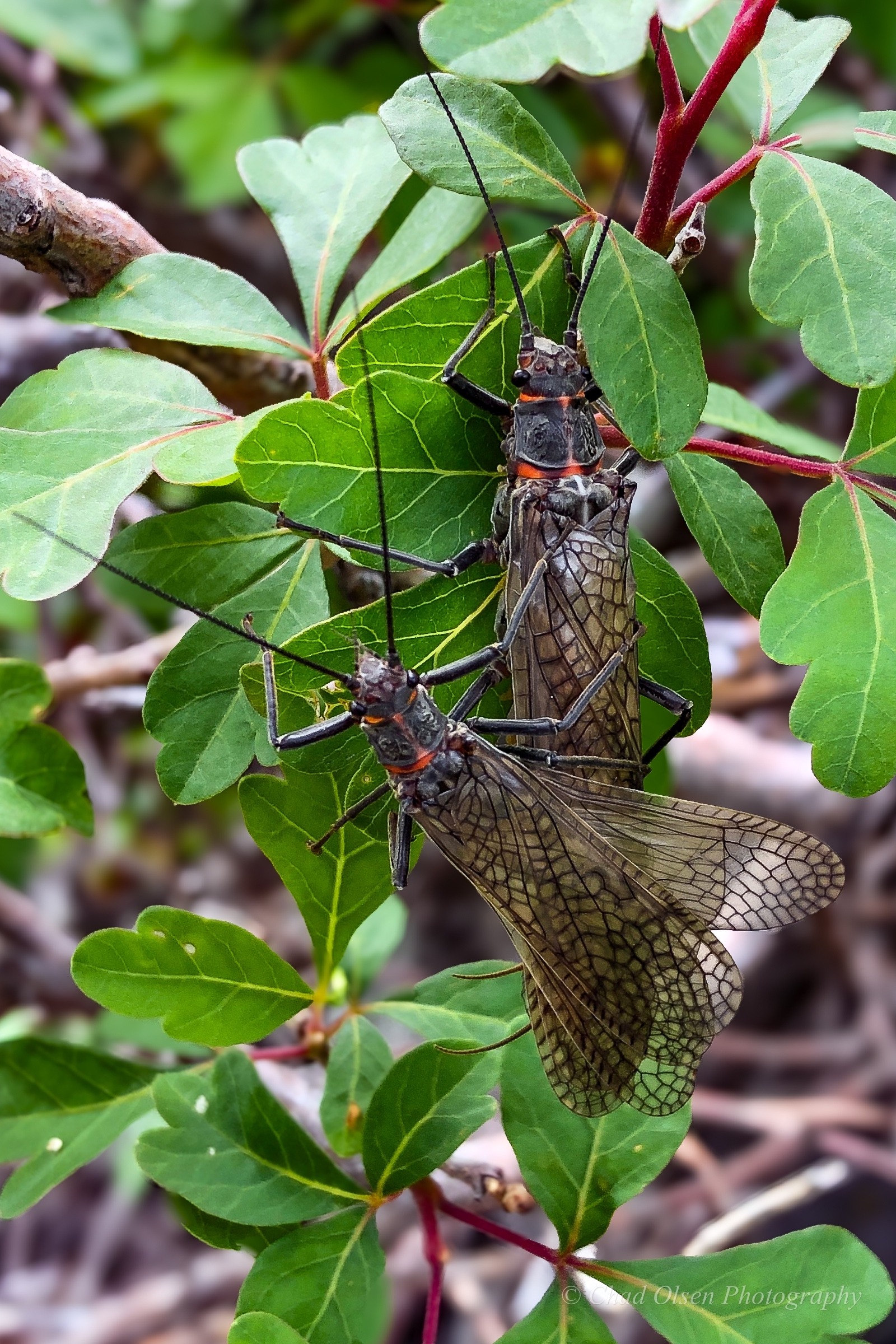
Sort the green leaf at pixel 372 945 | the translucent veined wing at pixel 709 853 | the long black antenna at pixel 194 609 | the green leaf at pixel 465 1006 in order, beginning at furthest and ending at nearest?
the green leaf at pixel 372 945, the translucent veined wing at pixel 709 853, the green leaf at pixel 465 1006, the long black antenna at pixel 194 609

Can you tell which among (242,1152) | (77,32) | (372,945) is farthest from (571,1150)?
(77,32)

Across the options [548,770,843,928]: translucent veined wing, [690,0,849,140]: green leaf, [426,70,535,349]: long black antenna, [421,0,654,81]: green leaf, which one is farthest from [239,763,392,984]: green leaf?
[690,0,849,140]: green leaf

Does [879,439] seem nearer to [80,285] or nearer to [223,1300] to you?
[80,285]

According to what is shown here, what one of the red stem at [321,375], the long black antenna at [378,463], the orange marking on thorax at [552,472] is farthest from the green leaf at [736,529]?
the red stem at [321,375]

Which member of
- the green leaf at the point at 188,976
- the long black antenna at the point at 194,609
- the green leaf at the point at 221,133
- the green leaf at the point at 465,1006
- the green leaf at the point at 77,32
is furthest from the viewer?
the green leaf at the point at 221,133

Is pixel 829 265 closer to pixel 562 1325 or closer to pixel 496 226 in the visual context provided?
pixel 496 226

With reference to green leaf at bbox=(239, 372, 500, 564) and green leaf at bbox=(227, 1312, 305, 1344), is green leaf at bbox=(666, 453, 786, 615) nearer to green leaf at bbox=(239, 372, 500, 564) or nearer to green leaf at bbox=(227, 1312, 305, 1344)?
green leaf at bbox=(239, 372, 500, 564)

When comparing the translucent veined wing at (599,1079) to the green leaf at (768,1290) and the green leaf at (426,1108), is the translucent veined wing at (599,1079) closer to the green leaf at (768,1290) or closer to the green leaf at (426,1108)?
the green leaf at (426,1108)

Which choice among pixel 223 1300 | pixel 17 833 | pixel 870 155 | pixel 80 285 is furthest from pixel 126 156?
pixel 223 1300
